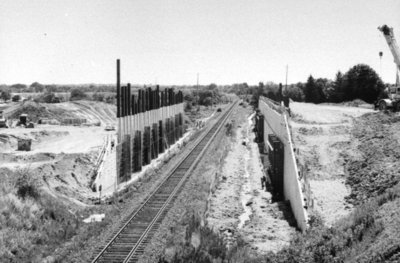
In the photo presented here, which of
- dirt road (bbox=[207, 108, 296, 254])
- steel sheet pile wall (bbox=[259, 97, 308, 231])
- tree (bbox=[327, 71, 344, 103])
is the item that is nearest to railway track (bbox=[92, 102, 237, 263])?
dirt road (bbox=[207, 108, 296, 254])

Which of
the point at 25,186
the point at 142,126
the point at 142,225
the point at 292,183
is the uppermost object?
the point at 142,126

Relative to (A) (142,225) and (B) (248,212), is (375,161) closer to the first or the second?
(B) (248,212)

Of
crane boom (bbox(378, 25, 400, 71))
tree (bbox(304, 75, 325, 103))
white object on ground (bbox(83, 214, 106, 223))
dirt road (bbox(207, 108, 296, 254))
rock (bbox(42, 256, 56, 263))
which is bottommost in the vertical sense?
dirt road (bbox(207, 108, 296, 254))

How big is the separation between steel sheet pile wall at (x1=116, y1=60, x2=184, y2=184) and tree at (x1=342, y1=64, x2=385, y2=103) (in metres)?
33.5

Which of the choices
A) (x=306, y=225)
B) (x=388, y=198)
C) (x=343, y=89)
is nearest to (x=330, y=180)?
(x=306, y=225)

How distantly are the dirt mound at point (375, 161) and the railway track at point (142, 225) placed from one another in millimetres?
9246

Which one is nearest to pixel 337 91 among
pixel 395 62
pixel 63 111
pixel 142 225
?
pixel 395 62

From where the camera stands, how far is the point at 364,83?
6719cm

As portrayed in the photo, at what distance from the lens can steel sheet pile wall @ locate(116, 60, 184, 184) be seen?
29.1 meters

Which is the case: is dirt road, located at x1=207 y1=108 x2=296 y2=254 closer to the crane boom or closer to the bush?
the bush

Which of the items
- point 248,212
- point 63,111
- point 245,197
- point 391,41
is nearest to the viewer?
point 248,212

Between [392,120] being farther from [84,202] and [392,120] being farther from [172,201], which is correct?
[84,202]

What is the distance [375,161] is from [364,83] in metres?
51.7

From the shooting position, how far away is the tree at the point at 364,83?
66125 millimetres
